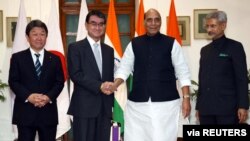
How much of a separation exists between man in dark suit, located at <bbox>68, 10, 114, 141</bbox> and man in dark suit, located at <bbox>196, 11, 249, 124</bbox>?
83 centimetres

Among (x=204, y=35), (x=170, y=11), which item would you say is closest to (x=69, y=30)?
(x=170, y=11)

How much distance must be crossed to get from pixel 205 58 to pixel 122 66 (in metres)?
0.71

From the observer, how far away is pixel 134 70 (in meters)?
3.17

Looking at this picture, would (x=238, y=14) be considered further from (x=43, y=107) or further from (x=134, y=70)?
(x=43, y=107)

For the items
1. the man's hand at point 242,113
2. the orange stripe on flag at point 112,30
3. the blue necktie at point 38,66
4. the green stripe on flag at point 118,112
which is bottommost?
the green stripe on flag at point 118,112

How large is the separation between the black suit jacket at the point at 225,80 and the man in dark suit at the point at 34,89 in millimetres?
1246

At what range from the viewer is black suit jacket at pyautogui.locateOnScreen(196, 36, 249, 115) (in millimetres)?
2977

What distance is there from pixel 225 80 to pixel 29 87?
1.59m

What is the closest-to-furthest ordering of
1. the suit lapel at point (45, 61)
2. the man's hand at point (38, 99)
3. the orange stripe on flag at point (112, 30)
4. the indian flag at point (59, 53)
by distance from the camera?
1. the man's hand at point (38, 99)
2. the suit lapel at point (45, 61)
3. the indian flag at point (59, 53)
4. the orange stripe on flag at point (112, 30)

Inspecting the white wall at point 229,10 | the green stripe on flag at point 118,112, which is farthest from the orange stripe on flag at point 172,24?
the green stripe on flag at point 118,112

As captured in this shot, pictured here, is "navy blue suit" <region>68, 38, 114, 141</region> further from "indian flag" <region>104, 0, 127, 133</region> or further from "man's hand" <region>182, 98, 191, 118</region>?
"indian flag" <region>104, 0, 127, 133</region>

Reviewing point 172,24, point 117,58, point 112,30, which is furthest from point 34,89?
point 172,24

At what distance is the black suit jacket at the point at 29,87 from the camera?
2.96 m

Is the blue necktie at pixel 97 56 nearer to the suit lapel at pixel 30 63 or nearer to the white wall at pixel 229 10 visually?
the suit lapel at pixel 30 63
